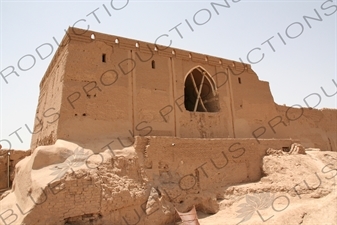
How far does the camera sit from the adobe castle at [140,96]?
30.0 ft

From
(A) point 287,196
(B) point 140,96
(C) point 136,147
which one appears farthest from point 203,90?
(A) point 287,196

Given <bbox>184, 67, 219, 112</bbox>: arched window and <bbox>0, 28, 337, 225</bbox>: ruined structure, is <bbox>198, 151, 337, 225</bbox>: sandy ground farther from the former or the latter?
<bbox>184, 67, 219, 112</bbox>: arched window

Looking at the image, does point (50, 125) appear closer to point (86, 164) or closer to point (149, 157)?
point (86, 164)

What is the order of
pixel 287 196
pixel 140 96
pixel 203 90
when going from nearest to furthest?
pixel 287 196 < pixel 140 96 < pixel 203 90

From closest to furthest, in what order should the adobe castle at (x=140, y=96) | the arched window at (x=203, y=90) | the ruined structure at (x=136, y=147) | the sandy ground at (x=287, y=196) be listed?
the ruined structure at (x=136, y=147)
the sandy ground at (x=287, y=196)
the adobe castle at (x=140, y=96)
the arched window at (x=203, y=90)

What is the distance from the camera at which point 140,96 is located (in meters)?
10.4

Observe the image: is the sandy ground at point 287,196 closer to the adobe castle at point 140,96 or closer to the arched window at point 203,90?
the adobe castle at point 140,96

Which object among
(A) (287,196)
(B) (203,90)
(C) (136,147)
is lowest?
(A) (287,196)

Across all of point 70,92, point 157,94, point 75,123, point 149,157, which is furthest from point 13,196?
point 157,94

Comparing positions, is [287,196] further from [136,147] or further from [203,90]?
[203,90]

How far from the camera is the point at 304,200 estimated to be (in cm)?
840

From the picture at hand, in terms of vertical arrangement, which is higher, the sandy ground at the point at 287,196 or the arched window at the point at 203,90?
the arched window at the point at 203,90

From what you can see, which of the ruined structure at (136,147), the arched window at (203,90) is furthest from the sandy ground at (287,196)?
the arched window at (203,90)

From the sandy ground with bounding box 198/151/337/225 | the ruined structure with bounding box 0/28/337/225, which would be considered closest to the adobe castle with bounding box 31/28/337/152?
the ruined structure with bounding box 0/28/337/225
